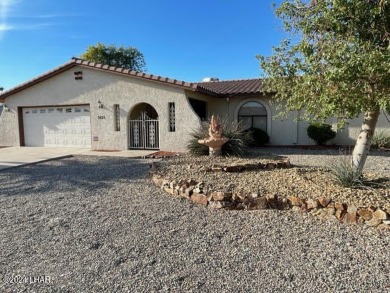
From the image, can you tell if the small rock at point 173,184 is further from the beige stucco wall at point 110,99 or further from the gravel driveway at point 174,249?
the beige stucco wall at point 110,99

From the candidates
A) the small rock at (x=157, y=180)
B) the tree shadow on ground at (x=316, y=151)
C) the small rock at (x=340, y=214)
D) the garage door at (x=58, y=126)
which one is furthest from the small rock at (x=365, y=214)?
the garage door at (x=58, y=126)

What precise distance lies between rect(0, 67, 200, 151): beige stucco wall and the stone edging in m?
7.63

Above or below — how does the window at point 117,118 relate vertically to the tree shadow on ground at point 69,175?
above

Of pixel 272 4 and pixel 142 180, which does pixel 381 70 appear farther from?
pixel 142 180

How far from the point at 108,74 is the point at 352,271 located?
47.0 ft

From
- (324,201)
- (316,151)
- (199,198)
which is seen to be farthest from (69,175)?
(316,151)

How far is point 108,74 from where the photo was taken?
15.3 metres

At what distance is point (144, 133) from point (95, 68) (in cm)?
418

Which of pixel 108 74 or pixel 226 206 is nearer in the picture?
pixel 226 206

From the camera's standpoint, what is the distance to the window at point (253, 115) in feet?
56.5

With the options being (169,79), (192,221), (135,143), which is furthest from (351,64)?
(135,143)

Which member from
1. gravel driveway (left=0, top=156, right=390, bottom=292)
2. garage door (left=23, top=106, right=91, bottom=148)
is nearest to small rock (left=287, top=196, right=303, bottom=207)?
gravel driveway (left=0, top=156, right=390, bottom=292)

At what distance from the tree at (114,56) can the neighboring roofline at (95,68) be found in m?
18.5

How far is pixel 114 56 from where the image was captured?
3681 centimetres
